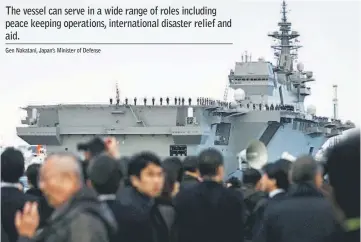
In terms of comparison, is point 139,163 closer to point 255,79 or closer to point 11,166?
point 11,166

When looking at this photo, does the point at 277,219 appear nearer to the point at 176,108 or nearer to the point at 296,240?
the point at 296,240

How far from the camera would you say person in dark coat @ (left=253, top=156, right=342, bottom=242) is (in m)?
5.30

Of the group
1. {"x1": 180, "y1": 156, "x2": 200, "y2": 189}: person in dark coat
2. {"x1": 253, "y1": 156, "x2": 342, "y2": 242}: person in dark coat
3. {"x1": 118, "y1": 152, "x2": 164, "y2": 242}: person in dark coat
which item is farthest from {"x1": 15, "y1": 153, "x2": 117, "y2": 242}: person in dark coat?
{"x1": 180, "y1": 156, "x2": 200, "y2": 189}: person in dark coat

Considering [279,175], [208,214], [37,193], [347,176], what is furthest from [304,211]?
[347,176]

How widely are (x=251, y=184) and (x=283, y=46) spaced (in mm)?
44693

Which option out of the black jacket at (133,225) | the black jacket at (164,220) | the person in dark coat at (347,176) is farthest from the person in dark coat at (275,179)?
the person in dark coat at (347,176)

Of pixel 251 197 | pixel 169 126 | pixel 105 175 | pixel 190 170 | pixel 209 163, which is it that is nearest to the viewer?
pixel 105 175

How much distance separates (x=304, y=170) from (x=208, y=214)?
0.85 metres

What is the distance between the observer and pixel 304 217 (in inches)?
208

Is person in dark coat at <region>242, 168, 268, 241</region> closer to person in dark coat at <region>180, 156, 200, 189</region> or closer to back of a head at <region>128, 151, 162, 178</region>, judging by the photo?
person in dark coat at <region>180, 156, 200, 189</region>

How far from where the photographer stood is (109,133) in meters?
35.4

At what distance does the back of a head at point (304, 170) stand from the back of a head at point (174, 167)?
139cm

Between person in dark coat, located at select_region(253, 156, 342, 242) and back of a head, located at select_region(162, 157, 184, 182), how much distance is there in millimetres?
1320

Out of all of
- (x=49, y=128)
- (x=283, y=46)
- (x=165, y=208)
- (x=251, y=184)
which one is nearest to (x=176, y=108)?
(x=49, y=128)
